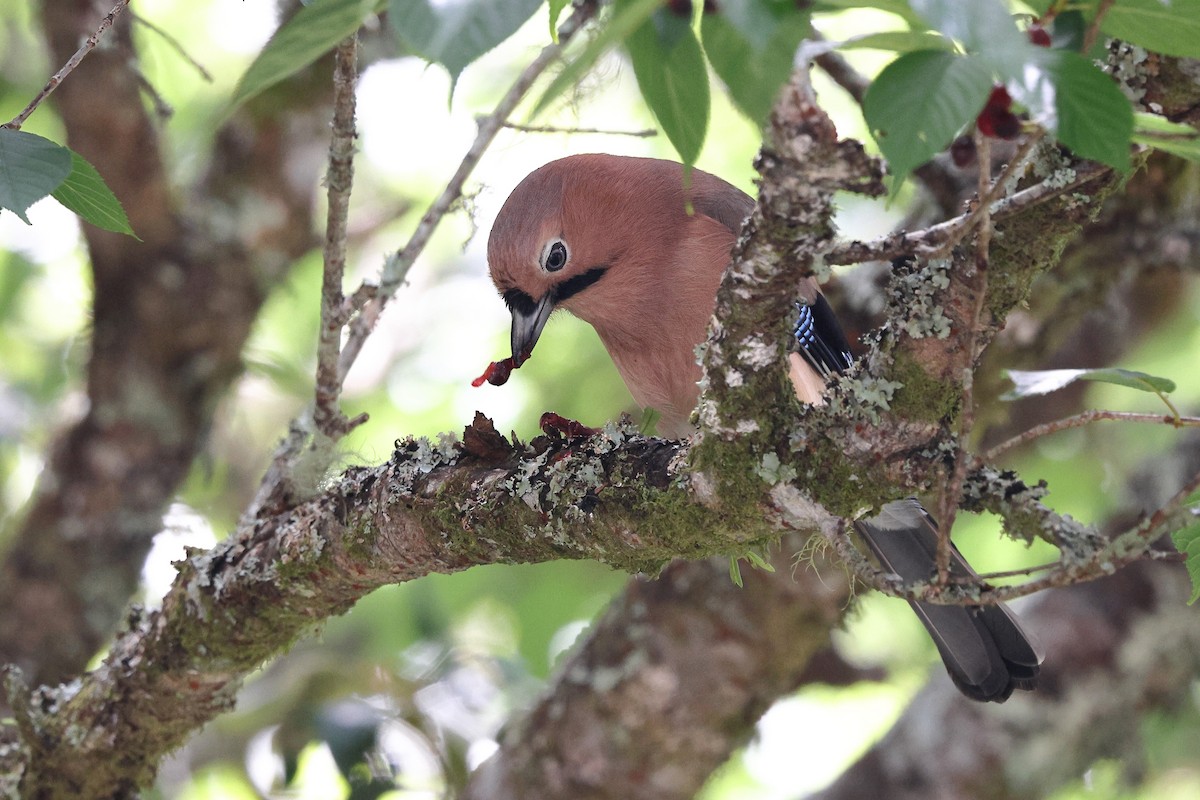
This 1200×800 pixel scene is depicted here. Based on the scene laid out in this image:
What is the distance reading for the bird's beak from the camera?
10.5 ft

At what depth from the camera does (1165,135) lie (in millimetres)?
1400

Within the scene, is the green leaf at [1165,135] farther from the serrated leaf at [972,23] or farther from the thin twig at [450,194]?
the thin twig at [450,194]

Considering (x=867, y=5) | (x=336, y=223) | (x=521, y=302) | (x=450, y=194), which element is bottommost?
(x=867, y=5)

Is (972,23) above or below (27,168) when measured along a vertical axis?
below

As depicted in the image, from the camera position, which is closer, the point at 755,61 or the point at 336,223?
the point at 755,61

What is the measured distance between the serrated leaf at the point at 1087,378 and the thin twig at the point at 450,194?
100 centimetres

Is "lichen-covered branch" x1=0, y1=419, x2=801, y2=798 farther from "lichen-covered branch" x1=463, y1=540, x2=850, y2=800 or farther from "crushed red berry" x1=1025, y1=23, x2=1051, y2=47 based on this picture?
"lichen-covered branch" x1=463, y1=540, x2=850, y2=800

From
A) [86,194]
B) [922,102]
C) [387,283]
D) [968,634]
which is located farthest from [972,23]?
[968,634]

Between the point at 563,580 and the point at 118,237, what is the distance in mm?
2751

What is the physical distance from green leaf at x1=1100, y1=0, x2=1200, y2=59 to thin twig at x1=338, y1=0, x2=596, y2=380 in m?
0.86

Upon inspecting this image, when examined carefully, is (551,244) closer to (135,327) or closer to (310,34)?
(310,34)

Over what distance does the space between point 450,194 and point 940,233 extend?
1.13 meters

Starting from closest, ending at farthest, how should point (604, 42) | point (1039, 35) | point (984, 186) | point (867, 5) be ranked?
point (604, 42) → point (867, 5) → point (1039, 35) → point (984, 186)

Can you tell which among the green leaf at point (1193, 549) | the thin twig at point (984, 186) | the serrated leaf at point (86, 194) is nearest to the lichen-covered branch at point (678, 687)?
the green leaf at point (1193, 549)
